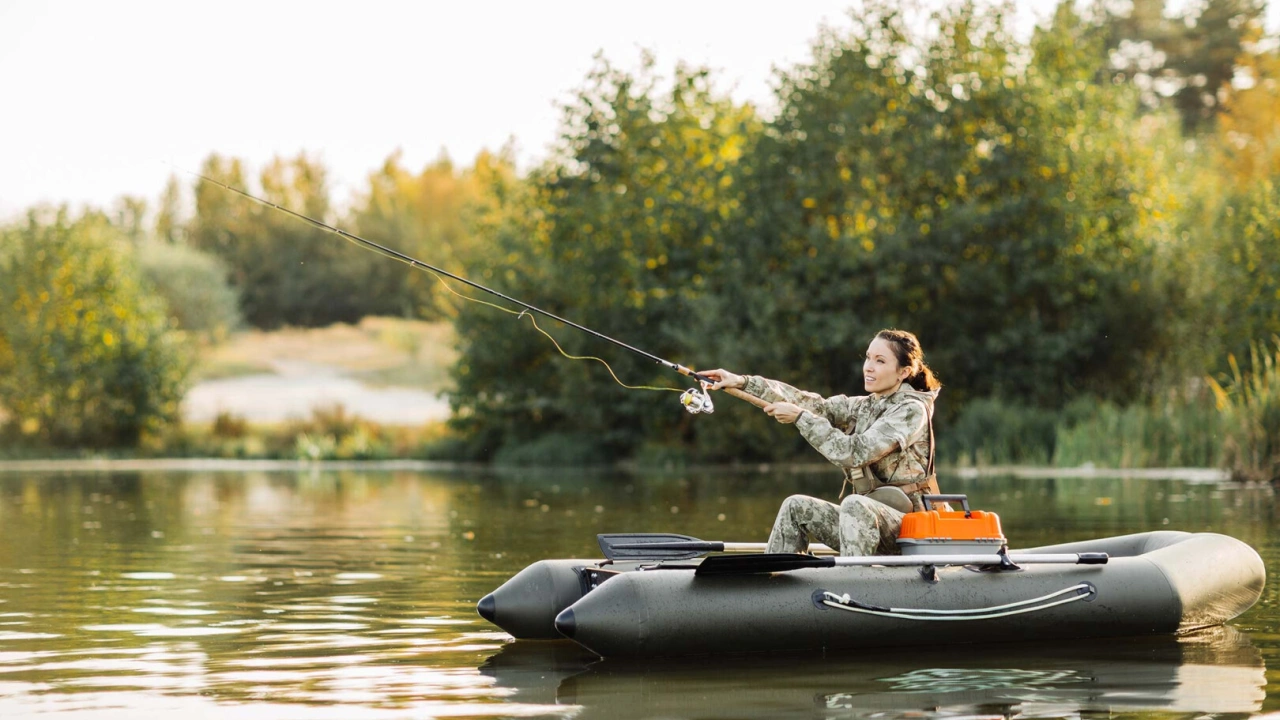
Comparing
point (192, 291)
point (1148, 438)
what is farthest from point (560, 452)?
point (192, 291)

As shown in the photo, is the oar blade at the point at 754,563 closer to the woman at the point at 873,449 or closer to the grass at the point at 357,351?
the woman at the point at 873,449

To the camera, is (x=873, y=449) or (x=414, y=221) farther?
(x=414, y=221)

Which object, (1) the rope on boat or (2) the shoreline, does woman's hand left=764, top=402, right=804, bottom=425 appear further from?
(2) the shoreline

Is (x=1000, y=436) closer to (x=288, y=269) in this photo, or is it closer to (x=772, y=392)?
(x=772, y=392)

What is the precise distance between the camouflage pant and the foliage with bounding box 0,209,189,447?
109 ft

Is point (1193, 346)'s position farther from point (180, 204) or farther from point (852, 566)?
point (180, 204)

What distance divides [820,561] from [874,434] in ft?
2.32

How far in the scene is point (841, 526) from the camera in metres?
8.09

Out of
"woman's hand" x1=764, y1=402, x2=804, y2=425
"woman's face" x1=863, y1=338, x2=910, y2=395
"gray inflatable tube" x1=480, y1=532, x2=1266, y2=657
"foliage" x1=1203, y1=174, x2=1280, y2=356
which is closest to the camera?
"gray inflatable tube" x1=480, y1=532, x2=1266, y2=657

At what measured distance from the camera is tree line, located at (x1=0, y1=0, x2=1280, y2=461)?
96.9 feet

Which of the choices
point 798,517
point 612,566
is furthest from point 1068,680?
point 612,566

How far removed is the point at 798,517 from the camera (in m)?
8.31

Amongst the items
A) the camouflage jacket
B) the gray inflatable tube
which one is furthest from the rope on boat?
the camouflage jacket

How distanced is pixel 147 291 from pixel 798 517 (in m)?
36.4
